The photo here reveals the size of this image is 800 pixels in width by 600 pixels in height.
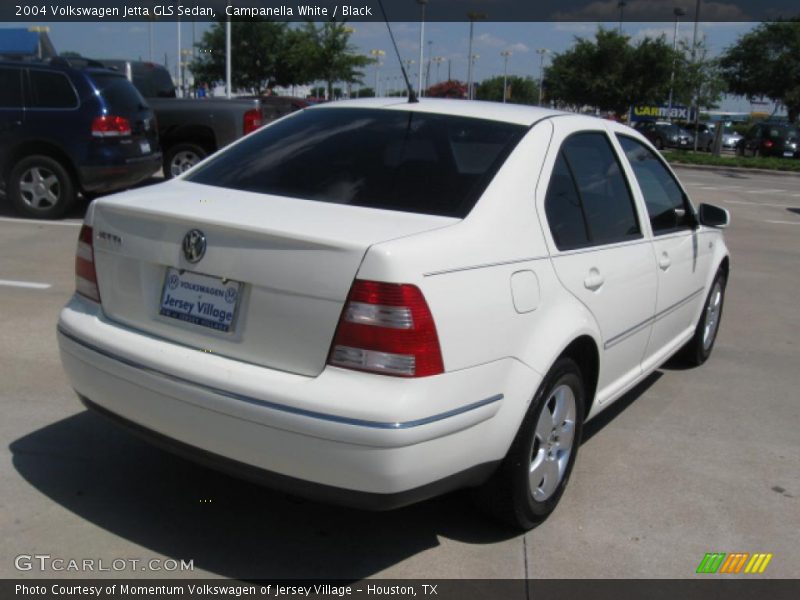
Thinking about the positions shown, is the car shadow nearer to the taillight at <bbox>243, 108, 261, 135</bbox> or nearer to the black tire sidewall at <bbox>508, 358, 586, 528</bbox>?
the black tire sidewall at <bbox>508, 358, 586, 528</bbox>

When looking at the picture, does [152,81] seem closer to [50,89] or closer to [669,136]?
[50,89]

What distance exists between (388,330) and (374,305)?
3.5 inches

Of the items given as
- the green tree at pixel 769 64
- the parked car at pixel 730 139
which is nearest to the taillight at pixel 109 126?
the parked car at pixel 730 139

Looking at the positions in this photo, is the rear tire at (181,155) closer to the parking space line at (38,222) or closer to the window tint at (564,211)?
the parking space line at (38,222)

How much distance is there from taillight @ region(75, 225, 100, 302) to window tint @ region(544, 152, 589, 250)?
1.79 metres

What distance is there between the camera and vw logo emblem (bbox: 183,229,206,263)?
298 centimetres

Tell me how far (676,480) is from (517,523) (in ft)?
3.39

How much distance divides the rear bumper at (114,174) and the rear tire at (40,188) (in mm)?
233

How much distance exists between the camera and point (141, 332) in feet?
10.4

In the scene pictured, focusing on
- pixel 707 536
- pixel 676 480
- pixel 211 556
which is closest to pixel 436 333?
pixel 211 556

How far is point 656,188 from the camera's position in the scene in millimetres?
4766

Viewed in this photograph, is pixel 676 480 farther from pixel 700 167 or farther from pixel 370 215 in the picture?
pixel 700 167

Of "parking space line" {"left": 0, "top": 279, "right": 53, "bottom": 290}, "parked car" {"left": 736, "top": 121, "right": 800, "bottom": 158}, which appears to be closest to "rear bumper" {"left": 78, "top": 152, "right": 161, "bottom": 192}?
"parking space line" {"left": 0, "top": 279, "right": 53, "bottom": 290}

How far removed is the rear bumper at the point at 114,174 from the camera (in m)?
10.0
